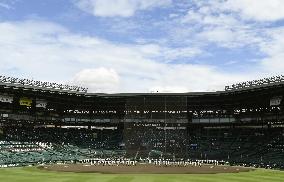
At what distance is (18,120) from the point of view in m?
94.0

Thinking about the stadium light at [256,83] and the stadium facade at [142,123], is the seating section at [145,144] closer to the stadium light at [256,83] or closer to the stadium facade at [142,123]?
the stadium facade at [142,123]

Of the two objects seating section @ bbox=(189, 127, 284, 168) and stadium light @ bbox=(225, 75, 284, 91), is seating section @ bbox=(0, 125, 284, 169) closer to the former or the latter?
seating section @ bbox=(189, 127, 284, 168)

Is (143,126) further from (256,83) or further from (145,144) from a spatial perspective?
(256,83)

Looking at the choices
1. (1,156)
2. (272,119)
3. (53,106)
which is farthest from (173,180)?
(53,106)

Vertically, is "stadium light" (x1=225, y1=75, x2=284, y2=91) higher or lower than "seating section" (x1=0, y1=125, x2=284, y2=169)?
higher

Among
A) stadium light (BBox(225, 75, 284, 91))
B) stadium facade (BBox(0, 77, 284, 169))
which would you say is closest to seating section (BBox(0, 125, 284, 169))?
stadium facade (BBox(0, 77, 284, 169))

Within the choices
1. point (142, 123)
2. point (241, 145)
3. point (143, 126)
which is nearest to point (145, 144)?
point (142, 123)

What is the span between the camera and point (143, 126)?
97.9 meters

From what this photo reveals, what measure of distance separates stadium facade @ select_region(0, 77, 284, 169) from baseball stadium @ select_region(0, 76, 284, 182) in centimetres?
19

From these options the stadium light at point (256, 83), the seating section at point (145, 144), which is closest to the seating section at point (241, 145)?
the seating section at point (145, 144)

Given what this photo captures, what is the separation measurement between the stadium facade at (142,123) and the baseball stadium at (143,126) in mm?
194

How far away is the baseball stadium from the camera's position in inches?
3108

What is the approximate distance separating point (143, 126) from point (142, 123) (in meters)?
1.40

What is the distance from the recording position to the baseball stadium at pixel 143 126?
78938 mm
